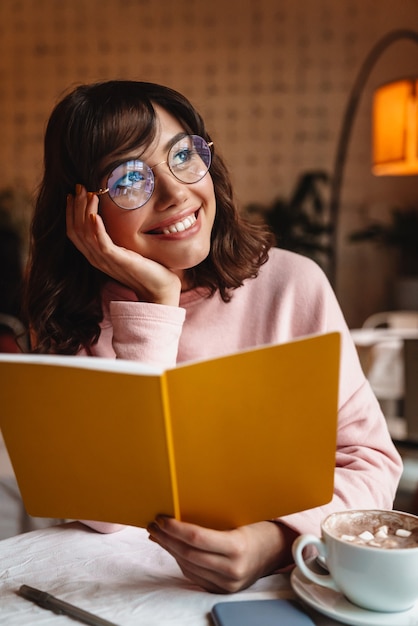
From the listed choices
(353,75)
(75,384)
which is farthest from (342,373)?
(353,75)

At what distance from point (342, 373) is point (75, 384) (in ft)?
1.39

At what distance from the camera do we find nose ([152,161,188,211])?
988mm

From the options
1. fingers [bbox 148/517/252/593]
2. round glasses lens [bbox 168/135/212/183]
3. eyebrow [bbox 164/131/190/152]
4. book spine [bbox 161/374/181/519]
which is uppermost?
eyebrow [bbox 164/131/190/152]

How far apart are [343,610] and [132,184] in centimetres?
58

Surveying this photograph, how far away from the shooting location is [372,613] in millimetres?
630

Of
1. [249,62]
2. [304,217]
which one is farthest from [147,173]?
[249,62]

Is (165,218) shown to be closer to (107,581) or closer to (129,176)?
(129,176)

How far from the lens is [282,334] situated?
107cm

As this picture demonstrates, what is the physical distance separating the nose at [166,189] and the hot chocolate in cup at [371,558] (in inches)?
18.7

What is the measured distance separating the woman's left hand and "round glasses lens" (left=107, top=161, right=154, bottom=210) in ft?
1.46

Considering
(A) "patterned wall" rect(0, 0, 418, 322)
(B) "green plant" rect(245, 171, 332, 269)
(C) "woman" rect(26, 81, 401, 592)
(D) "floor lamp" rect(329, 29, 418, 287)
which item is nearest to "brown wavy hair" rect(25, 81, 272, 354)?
(C) "woman" rect(26, 81, 401, 592)

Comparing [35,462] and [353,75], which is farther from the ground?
[353,75]

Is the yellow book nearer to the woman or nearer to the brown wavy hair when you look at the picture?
the woman

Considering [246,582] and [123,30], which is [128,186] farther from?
[123,30]
